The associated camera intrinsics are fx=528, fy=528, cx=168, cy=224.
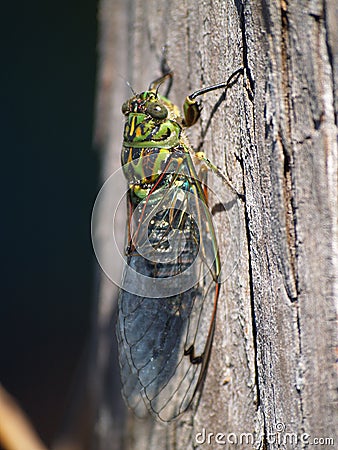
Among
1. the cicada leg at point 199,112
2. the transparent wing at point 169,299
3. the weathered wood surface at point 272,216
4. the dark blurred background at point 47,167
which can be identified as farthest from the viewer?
the dark blurred background at point 47,167

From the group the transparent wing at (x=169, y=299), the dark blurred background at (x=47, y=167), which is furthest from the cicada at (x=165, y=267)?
the dark blurred background at (x=47, y=167)

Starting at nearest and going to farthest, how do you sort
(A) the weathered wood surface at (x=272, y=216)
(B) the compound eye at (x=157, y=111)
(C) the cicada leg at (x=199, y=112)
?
(A) the weathered wood surface at (x=272, y=216) → (C) the cicada leg at (x=199, y=112) → (B) the compound eye at (x=157, y=111)

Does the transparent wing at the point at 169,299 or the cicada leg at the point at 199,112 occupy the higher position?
the cicada leg at the point at 199,112

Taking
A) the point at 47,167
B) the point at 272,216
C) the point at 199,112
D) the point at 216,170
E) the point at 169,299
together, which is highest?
the point at 47,167

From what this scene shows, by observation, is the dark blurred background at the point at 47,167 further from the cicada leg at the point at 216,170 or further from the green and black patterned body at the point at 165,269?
the cicada leg at the point at 216,170

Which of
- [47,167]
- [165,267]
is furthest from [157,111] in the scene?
[47,167]

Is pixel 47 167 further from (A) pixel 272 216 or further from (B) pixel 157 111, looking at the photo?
(A) pixel 272 216

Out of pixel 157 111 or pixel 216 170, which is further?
pixel 157 111
